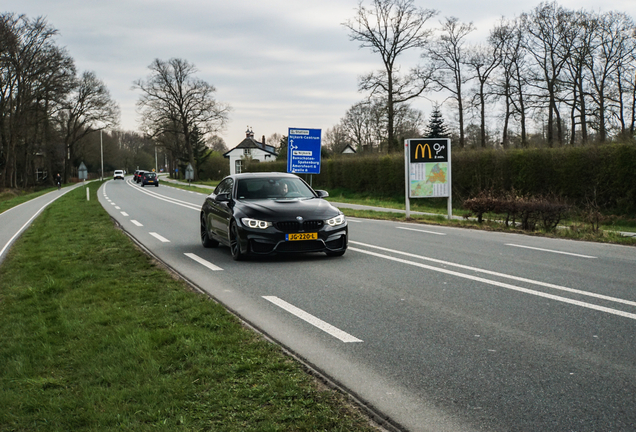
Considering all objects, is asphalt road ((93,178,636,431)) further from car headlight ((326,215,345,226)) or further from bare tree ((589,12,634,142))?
bare tree ((589,12,634,142))

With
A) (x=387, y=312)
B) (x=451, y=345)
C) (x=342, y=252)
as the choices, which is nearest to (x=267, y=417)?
(x=451, y=345)

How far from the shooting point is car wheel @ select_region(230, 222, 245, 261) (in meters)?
9.77

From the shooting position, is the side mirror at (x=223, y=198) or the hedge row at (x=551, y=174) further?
the hedge row at (x=551, y=174)

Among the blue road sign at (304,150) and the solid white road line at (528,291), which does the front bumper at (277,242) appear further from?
the blue road sign at (304,150)

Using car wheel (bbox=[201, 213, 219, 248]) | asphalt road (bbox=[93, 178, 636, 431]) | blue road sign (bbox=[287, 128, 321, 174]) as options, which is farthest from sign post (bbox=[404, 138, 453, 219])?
car wheel (bbox=[201, 213, 219, 248])

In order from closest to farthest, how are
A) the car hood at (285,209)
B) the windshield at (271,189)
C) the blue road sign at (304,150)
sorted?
the car hood at (285,209)
the windshield at (271,189)
the blue road sign at (304,150)

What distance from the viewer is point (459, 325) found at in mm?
5484

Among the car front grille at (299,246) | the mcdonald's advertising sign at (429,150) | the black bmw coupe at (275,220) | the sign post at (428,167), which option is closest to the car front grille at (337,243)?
the black bmw coupe at (275,220)

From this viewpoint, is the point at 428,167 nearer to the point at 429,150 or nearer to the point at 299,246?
the point at 429,150

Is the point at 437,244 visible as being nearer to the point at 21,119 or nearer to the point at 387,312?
the point at 387,312

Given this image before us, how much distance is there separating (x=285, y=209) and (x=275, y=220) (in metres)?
0.36

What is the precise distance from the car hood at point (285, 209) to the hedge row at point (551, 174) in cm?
824

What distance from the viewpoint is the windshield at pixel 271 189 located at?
35.4ft

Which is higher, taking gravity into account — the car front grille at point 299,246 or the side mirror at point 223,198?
the side mirror at point 223,198
